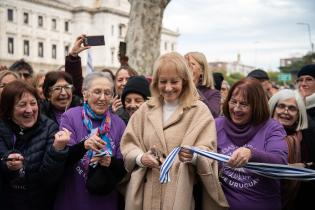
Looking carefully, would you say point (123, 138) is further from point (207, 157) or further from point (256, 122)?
point (256, 122)

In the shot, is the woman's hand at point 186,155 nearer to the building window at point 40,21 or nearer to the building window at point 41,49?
the building window at point 41,49

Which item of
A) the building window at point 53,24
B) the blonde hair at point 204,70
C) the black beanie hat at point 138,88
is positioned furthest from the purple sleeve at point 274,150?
the building window at point 53,24

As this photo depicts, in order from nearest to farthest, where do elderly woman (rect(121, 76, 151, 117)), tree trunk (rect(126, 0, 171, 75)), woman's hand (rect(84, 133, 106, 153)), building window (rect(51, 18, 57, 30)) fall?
woman's hand (rect(84, 133, 106, 153)) < elderly woman (rect(121, 76, 151, 117)) < tree trunk (rect(126, 0, 171, 75)) < building window (rect(51, 18, 57, 30))

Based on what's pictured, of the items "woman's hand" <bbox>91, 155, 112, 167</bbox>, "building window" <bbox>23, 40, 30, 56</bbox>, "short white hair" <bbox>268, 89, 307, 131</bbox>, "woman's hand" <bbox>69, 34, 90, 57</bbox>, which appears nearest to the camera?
"woman's hand" <bbox>91, 155, 112, 167</bbox>

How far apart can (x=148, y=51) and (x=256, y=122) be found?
24.0 ft

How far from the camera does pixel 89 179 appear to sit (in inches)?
132

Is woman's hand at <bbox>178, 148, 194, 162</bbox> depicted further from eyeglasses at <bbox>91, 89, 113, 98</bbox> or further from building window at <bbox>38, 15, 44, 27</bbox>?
building window at <bbox>38, 15, 44, 27</bbox>

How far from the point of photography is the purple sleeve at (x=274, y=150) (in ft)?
10.1

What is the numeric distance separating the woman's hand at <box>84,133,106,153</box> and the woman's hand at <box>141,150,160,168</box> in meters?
0.37

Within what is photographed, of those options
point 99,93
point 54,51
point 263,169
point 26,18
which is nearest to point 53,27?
point 54,51

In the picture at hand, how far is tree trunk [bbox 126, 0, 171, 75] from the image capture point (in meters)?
10.0

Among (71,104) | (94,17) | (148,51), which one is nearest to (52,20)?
(94,17)

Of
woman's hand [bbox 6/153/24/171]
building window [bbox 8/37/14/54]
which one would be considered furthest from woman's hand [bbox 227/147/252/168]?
building window [bbox 8/37/14/54]

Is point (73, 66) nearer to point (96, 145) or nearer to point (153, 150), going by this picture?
point (96, 145)
